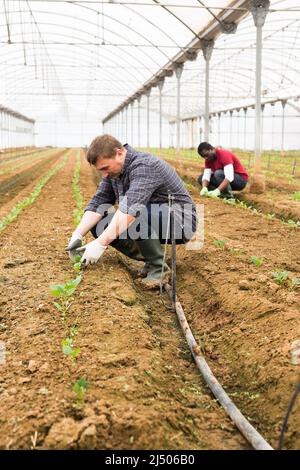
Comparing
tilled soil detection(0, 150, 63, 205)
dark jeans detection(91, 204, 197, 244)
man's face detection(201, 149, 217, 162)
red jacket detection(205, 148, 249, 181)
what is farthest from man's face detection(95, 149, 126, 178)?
tilled soil detection(0, 150, 63, 205)

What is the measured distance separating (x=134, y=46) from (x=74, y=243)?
14.9 meters

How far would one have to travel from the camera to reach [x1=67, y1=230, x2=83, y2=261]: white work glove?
451cm

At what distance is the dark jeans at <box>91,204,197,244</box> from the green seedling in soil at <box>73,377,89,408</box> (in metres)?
2.16

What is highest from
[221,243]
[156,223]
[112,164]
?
[112,164]

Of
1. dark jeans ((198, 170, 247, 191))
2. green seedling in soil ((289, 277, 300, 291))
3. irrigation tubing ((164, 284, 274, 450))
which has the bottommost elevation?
irrigation tubing ((164, 284, 274, 450))

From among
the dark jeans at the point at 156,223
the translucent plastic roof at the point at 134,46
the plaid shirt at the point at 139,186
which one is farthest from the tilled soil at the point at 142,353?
the translucent plastic roof at the point at 134,46

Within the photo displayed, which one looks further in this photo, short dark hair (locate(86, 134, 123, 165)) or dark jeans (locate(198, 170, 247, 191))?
dark jeans (locate(198, 170, 247, 191))

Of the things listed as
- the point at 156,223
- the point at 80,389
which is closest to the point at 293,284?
the point at 156,223

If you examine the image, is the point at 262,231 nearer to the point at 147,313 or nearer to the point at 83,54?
the point at 147,313

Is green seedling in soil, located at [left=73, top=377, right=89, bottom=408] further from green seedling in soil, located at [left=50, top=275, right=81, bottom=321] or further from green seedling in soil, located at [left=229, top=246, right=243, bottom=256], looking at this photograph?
green seedling in soil, located at [left=229, top=246, right=243, bottom=256]

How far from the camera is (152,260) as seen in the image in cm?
470

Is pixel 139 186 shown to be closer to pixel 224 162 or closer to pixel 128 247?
pixel 128 247

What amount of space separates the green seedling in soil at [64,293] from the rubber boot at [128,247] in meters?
0.98
